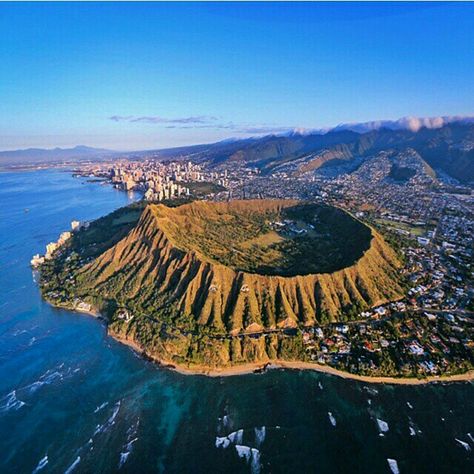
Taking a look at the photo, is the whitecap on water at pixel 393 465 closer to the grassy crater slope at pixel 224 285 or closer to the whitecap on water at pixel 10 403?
the grassy crater slope at pixel 224 285

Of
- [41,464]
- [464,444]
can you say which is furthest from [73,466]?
[464,444]

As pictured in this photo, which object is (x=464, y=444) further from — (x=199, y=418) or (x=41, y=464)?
(x=41, y=464)

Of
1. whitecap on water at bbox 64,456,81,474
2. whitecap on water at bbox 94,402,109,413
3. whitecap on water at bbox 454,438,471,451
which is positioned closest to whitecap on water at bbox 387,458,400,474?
whitecap on water at bbox 454,438,471,451

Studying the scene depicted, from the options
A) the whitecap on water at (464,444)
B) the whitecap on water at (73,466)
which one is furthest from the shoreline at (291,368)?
the whitecap on water at (73,466)

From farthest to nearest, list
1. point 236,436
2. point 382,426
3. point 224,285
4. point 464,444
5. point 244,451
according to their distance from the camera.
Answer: point 224,285 < point 382,426 < point 236,436 < point 464,444 < point 244,451

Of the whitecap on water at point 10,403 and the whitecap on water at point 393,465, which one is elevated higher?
the whitecap on water at point 10,403
